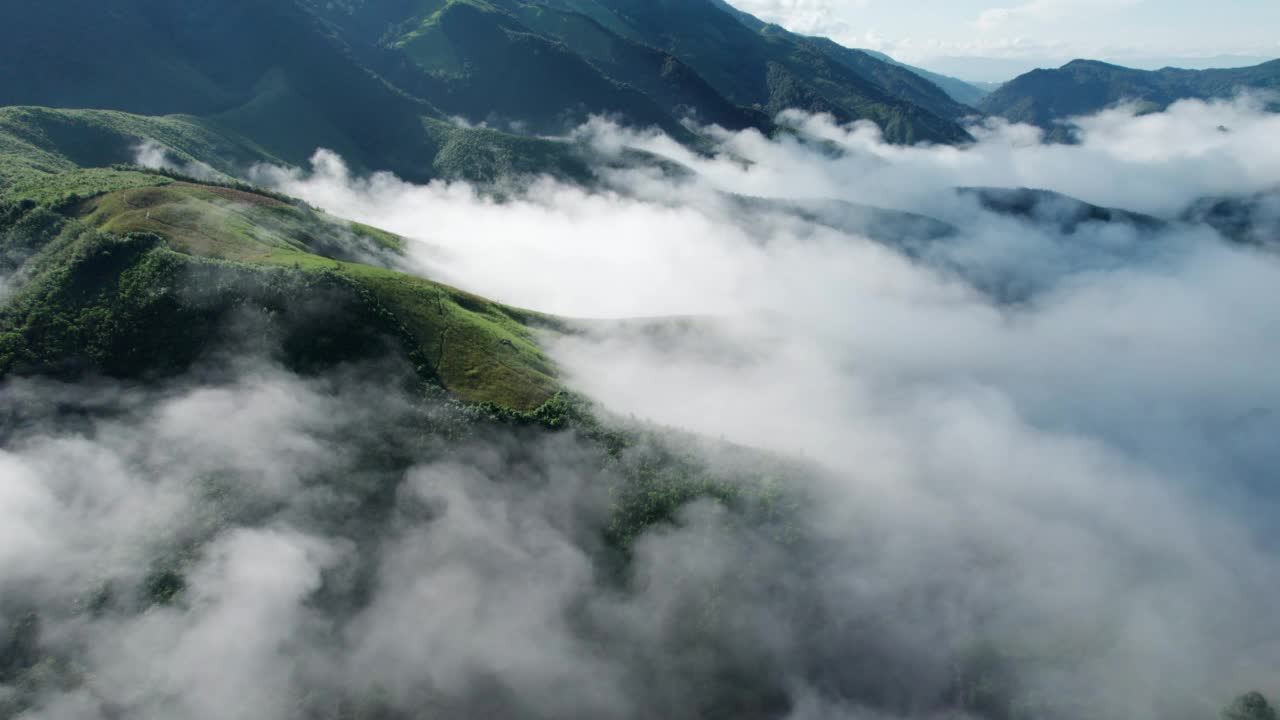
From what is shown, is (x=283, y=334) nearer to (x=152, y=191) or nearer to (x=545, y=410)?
(x=545, y=410)

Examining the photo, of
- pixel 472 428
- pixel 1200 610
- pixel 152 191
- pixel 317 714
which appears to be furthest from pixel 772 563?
pixel 152 191

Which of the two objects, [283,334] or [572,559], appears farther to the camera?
[283,334]


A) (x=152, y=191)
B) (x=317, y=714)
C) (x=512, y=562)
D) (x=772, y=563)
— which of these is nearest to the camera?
(x=317, y=714)

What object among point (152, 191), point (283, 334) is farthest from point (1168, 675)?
point (152, 191)

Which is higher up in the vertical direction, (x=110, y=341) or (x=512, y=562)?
(x=110, y=341)

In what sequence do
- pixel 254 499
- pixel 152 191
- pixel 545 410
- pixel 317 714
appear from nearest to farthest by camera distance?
pixel 317 714, pixel 254 499, pixel 545 410, pixel 152 191

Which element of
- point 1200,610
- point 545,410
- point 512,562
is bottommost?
point 1200,610

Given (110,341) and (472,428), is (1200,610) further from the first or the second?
(110,341)
